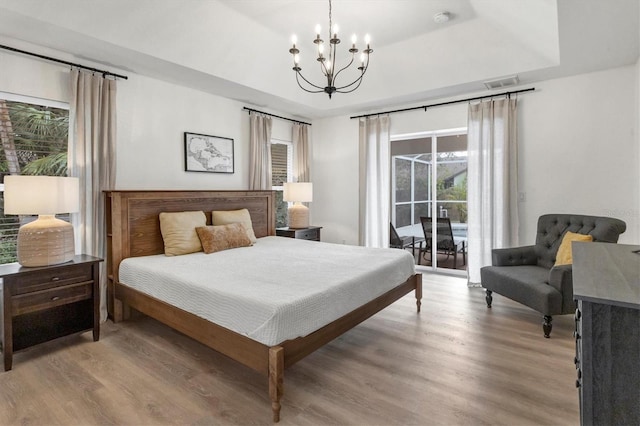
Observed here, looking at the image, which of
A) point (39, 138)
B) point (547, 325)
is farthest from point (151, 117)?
point (547, 325)

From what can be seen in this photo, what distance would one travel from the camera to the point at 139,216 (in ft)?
11.2

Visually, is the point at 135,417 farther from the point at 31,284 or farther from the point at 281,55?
the point at 281,55

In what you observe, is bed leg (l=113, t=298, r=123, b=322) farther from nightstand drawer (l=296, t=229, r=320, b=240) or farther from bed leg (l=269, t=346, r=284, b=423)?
nightstand drawer (l=296, t=229, r=320, b=240)

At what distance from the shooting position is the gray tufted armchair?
2824 mm

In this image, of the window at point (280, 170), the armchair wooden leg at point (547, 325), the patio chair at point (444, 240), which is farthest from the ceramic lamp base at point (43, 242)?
the patio chair at point (444, 240)

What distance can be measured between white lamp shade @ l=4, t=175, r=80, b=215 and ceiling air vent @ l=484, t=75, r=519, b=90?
4583 millimetres

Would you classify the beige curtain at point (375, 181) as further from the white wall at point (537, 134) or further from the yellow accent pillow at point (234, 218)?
the yellow accent pillow at point (234, 218)

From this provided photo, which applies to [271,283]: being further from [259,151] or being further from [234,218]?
[259,151]

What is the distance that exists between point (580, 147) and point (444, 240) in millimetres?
Result: 2044

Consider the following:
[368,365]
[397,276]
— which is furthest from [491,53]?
[368,365]

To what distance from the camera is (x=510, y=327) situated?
3.08 meters

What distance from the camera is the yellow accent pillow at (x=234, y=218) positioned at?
4.01 metres

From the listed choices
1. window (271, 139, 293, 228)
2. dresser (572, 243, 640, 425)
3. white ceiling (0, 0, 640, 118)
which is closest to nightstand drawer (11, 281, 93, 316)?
white ceiling (0, 0, 640, 118)

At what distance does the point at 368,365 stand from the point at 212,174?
318 cm
